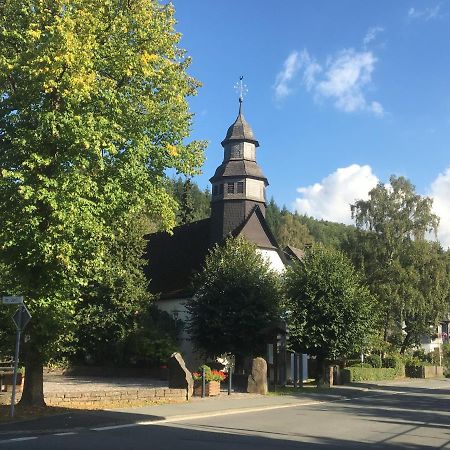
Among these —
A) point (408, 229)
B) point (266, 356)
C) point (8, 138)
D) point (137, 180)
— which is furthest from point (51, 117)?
point (408, 229)

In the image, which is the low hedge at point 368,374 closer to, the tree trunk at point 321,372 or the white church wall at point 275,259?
the tree trunk at point 321,372

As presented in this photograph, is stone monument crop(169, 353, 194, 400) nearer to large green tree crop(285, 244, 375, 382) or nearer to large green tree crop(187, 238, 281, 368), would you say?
large green tree crop(187, 238, 281, 368)

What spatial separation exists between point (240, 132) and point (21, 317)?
2959 centimetres

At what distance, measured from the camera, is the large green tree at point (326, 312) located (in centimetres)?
2834

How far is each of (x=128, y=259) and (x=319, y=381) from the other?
12549 mm

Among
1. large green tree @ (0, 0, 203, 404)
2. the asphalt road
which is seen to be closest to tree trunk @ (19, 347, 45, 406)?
large green tree @ (0, 0, 203, 404)

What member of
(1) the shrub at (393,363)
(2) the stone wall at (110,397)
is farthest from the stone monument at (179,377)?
Answer: (1) the shrub at (393,363)

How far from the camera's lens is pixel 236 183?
133ft

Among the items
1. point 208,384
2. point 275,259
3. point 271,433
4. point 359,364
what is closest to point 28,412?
point 271,433

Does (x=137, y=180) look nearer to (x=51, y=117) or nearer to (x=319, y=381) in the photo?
(x=51, y=117)

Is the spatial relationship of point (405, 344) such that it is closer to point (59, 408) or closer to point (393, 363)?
point (393, 363)

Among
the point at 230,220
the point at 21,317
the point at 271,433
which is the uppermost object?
the point at 230,220

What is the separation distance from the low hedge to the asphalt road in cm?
1711

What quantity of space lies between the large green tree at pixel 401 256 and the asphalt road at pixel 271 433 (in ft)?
92.6
